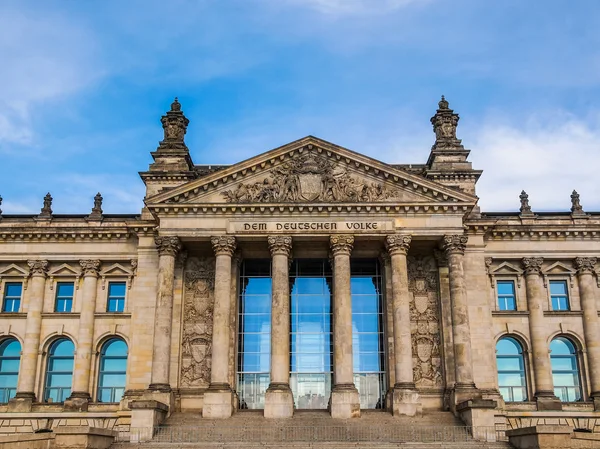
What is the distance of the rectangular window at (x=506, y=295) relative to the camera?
147ft

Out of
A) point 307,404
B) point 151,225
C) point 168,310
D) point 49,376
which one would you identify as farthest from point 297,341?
point 49,376

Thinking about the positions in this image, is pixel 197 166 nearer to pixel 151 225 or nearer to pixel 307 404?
pixel 151 225

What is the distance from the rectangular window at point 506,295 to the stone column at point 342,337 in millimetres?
10874

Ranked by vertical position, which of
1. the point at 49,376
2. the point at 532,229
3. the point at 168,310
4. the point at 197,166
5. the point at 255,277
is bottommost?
the point at 49,376

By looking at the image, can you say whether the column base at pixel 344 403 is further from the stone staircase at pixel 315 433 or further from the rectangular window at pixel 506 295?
the rectangular window at pixel 506 295

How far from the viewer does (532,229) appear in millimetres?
44906

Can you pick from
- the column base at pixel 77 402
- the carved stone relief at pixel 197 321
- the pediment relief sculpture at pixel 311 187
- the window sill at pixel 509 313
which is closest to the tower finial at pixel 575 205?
the window sill at pixel 509 313

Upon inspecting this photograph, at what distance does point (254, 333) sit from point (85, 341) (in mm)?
10310

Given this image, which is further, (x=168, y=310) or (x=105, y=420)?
(x=168, y=310)

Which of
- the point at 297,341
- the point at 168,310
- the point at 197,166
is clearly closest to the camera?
the point at 168,310

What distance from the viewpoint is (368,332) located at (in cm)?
4331

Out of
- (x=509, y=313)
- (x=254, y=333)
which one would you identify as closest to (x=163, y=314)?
(x=254, y=333)

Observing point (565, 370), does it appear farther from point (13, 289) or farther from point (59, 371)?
point (13, 289)

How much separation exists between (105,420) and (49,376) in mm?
9697
